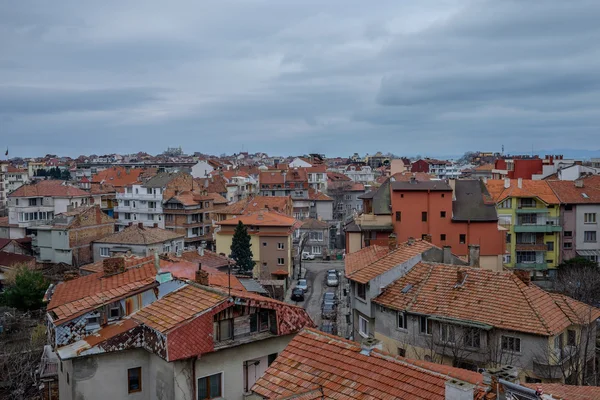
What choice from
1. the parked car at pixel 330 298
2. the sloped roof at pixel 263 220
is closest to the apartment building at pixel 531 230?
the parked car at pixel 330 298

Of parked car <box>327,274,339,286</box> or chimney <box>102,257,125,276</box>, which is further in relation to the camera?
parked car <box>327,274,339,286</box>

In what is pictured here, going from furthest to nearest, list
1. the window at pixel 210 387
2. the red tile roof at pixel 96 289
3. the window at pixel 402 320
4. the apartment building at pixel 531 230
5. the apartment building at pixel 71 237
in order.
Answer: the apartment building at pixel 71 237, the apartment building at pixel 531 230, the window at pixel 402 320, the red tile roof at pixel 96 289, the window at pixel 210 387

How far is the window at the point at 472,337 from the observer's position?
2328 centimetres

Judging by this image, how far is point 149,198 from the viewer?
7356 cm

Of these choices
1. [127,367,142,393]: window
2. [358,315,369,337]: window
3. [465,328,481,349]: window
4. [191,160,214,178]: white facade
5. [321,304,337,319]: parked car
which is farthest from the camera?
[191,160,214,178]: white facade

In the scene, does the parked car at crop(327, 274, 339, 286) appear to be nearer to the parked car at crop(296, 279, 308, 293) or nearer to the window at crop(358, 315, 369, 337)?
the parked car at crop(296, 279, 308, 293)

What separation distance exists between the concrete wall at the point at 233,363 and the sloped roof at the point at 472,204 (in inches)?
1170

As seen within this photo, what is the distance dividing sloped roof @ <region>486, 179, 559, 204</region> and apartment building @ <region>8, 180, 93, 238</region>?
5087 centimetres

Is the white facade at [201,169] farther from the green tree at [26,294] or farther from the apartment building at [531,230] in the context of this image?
the green tree at [26,294]

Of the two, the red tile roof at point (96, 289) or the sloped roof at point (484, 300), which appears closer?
the red tile roof at point (96, 289)

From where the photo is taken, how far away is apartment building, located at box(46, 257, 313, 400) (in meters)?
15.6

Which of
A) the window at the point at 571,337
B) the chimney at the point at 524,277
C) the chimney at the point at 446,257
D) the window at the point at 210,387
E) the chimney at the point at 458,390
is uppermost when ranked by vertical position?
the chimney at the point at 458,390

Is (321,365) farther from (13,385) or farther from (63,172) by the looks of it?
(63,172)

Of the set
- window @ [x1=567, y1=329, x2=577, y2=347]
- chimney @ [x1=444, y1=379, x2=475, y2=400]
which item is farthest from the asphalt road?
chimney @ [x1=444, y1=379, x2=475, y2=400]
